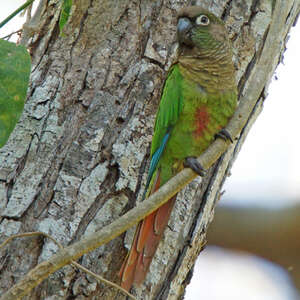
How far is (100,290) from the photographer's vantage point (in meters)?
1.92

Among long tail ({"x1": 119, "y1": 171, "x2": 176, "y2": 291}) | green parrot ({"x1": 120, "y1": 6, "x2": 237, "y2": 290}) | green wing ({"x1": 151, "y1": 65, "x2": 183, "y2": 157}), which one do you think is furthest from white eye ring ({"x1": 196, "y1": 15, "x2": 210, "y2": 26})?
long tail ({"x1": 119, "y1": 171, "x2": 176, "y2": 291})

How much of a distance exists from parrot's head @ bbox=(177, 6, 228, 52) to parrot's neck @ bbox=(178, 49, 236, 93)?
5cm

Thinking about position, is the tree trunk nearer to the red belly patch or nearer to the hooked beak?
the hooked beak

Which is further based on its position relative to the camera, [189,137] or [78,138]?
[189,137]

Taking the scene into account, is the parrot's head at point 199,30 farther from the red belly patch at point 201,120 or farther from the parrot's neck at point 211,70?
the red belly patch at point 201,120

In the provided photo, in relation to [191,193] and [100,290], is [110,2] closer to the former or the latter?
[191,193]

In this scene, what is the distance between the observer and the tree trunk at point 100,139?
6.31 feet

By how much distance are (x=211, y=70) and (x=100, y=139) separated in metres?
0.76

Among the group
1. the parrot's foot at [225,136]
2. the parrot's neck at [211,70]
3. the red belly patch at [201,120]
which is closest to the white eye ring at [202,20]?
the parrot's neck at [211,70]

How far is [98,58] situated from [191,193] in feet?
2.36

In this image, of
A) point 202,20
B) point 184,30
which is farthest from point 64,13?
point 202,20

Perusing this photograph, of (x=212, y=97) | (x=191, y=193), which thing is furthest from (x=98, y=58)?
(x=191, y=193)

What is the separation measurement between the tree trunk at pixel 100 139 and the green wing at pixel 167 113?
3 cm

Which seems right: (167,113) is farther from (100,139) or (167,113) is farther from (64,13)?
(64,13)
